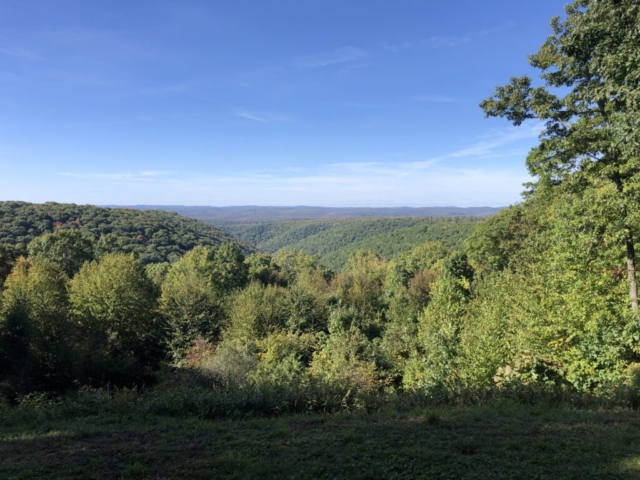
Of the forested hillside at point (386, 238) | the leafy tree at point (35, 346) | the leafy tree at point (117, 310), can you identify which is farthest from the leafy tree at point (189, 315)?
the forested hillside at point (386, 238)

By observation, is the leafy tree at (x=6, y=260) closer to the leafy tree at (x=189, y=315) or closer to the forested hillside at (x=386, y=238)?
the leafy tree at (x=189, y=315)

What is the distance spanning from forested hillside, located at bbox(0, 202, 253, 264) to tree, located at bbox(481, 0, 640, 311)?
51195mm

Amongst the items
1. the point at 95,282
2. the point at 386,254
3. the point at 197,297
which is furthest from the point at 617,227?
the point at 386,254

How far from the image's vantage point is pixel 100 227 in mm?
67438

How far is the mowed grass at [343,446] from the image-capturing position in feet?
17.3

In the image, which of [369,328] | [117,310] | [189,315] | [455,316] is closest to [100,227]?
[117,310]

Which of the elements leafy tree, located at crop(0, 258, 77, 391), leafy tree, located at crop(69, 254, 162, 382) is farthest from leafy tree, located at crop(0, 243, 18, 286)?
leafy tree, located at crop(0, 258, 77, 391)

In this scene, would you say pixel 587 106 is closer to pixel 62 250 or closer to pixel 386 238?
pixel 62 250

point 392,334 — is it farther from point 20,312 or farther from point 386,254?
point 386,254

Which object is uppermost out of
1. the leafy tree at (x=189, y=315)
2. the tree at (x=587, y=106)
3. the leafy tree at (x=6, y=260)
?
the tree at (x=587, y=106)

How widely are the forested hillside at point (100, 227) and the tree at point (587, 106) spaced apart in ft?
168

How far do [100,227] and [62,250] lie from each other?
2862 cm

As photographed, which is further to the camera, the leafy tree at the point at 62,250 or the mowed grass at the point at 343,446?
the leafy tree at the point at 62,250

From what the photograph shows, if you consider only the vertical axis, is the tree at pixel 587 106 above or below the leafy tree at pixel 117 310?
above
